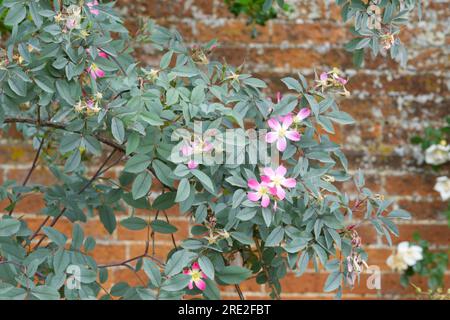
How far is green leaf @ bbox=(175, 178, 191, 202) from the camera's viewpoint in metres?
1.03

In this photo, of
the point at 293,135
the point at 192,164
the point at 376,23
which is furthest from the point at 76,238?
the point at 376,23

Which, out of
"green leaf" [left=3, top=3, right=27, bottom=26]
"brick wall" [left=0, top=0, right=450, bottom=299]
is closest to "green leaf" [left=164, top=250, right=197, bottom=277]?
"green leaf" [left=3, top=3, right=27, bottom=26]

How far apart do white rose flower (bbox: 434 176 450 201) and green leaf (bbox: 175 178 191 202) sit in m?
1.20

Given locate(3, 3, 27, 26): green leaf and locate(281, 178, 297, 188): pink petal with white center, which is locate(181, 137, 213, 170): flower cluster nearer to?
locate(281, 178, 297, 188): pink petal with white center

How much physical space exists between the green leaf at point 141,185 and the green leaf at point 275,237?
0.21 meters

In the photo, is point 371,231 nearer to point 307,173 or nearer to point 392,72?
point 392,72

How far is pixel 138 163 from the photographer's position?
109 centimetres

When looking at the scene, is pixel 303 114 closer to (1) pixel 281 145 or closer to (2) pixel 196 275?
(1) pixel 281 145

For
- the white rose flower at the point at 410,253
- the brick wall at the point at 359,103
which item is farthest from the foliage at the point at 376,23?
the white rose flower at the point at 410,253

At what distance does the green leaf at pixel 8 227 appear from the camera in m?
1.10

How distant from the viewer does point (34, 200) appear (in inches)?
81.1

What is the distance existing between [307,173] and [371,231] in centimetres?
102

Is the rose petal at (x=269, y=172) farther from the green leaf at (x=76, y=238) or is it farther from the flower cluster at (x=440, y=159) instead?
the flower cluster at (x=440, y=159)

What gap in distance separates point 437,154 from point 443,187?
98 mm
